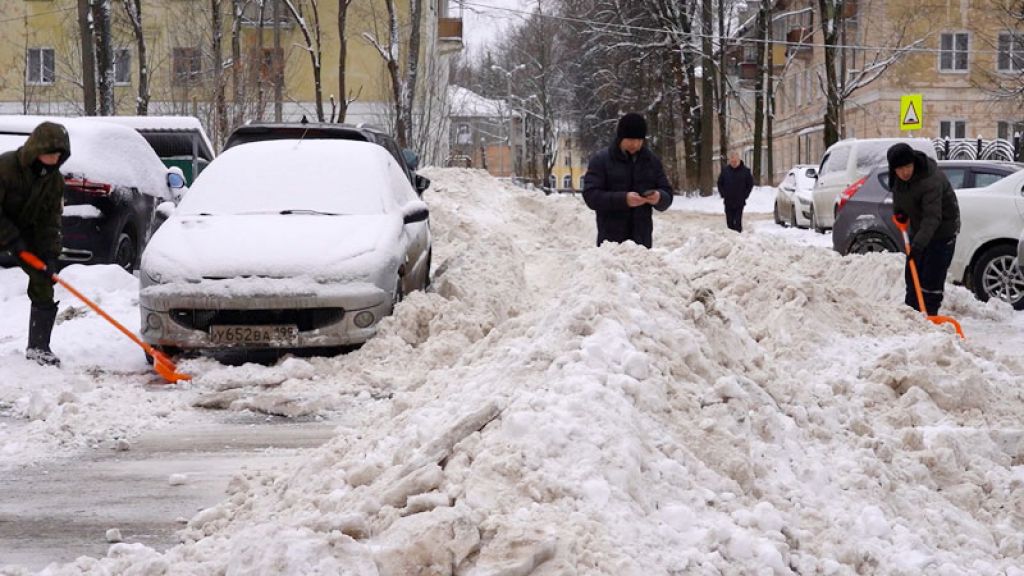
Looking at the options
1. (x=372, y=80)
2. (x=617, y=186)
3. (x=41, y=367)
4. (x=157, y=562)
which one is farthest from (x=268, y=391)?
(x=372, y=80)

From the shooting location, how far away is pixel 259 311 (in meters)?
9.07

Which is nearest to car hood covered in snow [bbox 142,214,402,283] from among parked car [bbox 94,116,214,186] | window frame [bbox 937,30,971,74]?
parked car [bbox 94,116,214,186]

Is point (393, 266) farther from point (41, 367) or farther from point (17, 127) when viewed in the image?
point (17, 127)

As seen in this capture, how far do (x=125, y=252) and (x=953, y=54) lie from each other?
4537cm

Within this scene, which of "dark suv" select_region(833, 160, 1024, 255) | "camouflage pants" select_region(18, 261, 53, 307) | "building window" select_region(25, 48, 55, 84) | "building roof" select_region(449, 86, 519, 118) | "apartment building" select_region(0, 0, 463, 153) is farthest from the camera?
"building roof" select_region(449, 86, 519, 118)

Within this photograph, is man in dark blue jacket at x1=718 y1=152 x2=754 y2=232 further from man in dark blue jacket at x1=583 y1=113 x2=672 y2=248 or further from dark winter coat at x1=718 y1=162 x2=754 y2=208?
man in dark blue jacket at x1=583 y1=113 x2=672 y2=248

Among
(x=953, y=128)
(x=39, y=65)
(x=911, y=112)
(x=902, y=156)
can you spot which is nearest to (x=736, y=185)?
(x=911, y=112)

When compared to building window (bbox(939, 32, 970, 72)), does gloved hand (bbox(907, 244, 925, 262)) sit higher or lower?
lower

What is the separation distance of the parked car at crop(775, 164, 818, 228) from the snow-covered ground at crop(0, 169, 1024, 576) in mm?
19882

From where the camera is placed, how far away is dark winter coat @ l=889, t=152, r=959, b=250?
1084cm

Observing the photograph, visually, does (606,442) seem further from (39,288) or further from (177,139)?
(177,139)

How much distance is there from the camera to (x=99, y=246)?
510 inches

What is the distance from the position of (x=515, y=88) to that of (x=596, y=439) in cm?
Result: 8390

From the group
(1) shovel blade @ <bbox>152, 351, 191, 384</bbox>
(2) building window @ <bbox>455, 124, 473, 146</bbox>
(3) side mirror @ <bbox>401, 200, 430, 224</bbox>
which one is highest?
(2) building window @ <bbox>455, 124, 473, 146</bbox>
